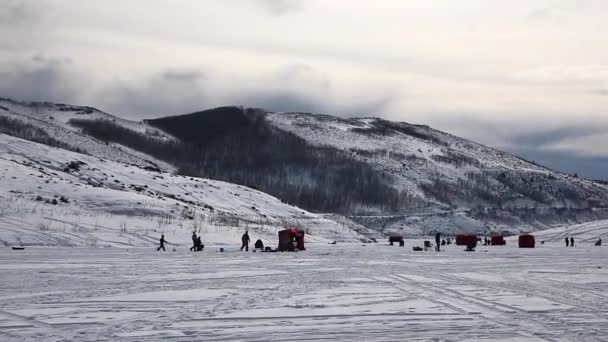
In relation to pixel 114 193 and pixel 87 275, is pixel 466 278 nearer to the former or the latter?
pixel 87 275

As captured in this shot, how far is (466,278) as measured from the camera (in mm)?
21438

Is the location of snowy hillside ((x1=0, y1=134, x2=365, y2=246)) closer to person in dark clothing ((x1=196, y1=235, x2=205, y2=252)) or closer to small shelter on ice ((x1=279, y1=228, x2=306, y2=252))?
person in dark clothing ((x1=196, y1=235, x2=205, y2=252))

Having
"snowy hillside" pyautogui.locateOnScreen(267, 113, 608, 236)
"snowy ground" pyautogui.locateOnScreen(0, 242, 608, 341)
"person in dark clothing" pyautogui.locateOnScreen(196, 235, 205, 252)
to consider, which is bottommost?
"snowy ground" pyautogui.locateOnScreen(0, 242, 608, 341)

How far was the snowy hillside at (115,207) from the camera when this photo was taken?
41.5m

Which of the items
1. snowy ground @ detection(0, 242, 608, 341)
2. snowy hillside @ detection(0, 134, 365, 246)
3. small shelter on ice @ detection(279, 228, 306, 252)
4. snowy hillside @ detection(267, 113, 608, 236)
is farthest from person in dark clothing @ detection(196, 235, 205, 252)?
snowy hillside @ detection(267, 113, 608, 236)

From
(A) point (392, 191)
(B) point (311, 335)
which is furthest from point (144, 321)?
(A) point (392, 191)

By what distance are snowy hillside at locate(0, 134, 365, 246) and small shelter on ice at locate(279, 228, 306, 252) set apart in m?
5.72

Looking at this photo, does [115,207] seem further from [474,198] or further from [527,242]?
[474,198]

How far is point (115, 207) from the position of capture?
51594 millimetres

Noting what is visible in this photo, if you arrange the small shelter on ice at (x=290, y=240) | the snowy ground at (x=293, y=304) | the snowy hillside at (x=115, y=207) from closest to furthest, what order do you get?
the snowy ground at (x=293, y=304), the small shelter on ice at (x=290, y=240), the snowy hillside at (x=115, y=207)

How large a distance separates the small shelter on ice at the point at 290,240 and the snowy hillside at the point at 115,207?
225 inches

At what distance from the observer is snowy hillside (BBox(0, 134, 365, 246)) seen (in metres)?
41.5

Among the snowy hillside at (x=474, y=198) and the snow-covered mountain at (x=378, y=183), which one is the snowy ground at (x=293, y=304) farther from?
the snow-covered mountain at (x=378, y=183)

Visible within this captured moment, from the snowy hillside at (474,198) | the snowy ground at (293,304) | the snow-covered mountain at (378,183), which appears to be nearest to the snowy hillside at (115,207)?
the snowy ground at (293,304)
